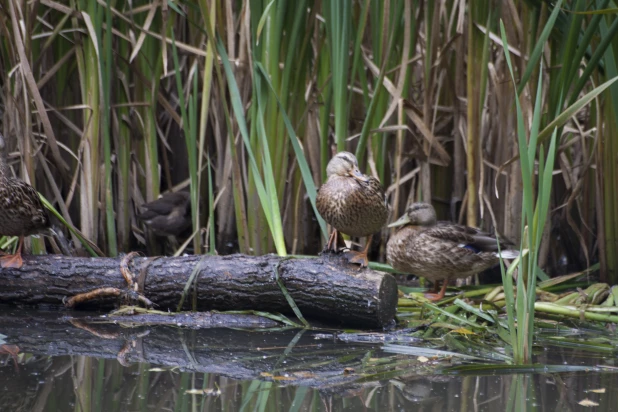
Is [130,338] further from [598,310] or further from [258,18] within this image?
[598,310]

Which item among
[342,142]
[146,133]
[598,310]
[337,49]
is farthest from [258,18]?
[598,310]

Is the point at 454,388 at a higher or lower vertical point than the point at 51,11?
lower

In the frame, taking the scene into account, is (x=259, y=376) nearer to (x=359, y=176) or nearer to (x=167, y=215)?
(x=359, y=176)

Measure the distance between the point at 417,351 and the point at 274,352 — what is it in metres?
0.70

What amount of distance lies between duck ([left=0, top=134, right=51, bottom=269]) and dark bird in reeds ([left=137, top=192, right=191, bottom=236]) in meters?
1.05

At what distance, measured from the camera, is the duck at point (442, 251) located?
17.0 feet

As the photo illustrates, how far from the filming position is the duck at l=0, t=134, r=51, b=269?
4914mm

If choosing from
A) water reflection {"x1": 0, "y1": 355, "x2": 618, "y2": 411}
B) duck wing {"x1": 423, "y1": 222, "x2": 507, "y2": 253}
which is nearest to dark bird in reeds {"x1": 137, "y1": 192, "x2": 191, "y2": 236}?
duck wing {"x1": 423, "y1": 222, "x2": 507, "y2": 253}

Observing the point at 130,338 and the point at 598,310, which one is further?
the point at 598,310

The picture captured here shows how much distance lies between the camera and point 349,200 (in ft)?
16.1

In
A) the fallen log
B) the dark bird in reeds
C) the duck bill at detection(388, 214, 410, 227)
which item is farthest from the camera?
the dark bird in reeds

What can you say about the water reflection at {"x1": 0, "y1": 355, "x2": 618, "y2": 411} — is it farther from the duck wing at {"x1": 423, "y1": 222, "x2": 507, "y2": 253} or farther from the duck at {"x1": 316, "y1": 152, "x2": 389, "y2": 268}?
the duck wing at {"x1": 423, "y1": 222, "x2": 507, "y2": 253}

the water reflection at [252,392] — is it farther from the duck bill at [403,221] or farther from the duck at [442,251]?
the duck bill at [403,221]

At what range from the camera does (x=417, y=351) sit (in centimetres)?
376
